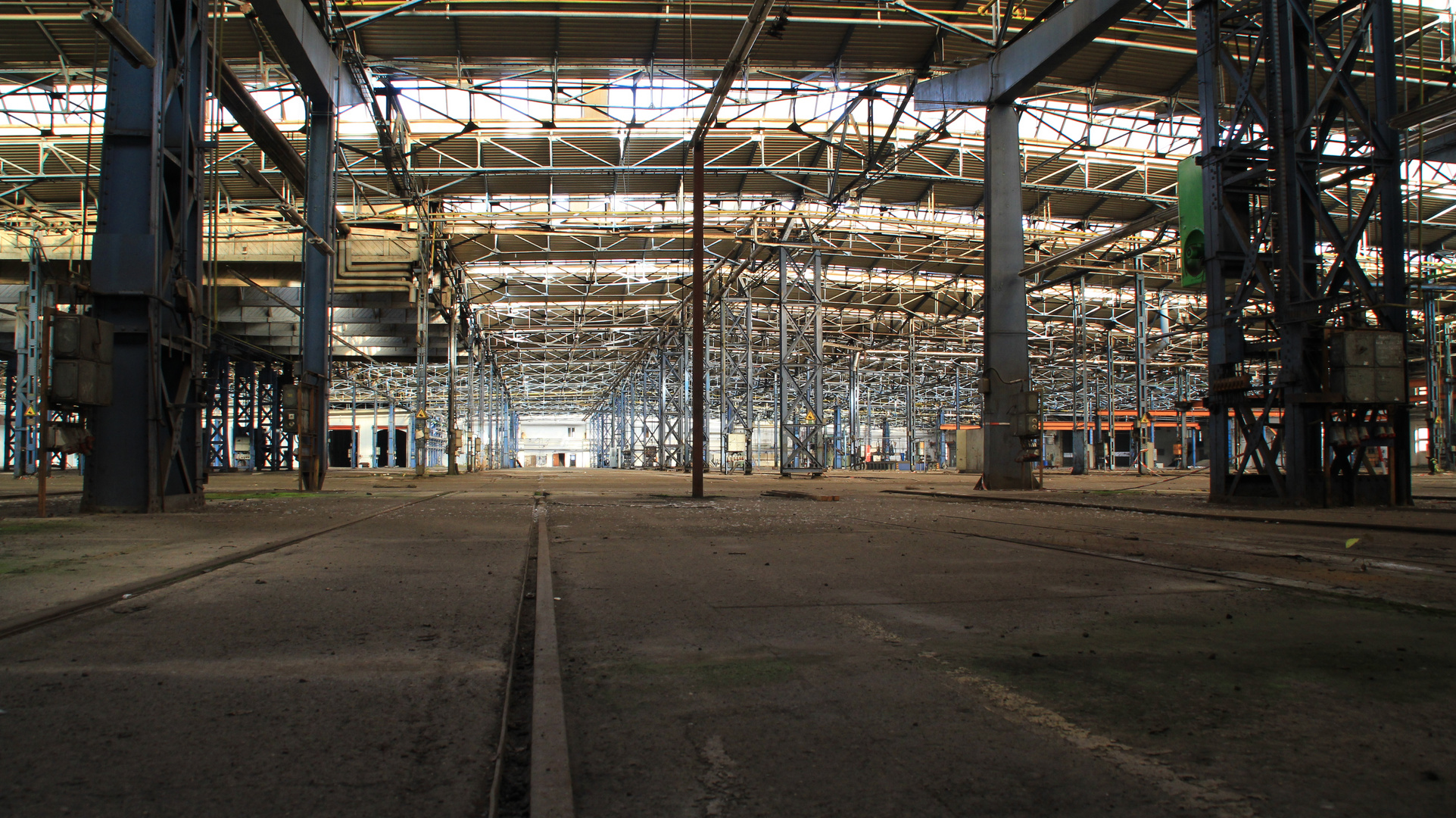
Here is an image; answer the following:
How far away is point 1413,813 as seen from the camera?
5.18ft

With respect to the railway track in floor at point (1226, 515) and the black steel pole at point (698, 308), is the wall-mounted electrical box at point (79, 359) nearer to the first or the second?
the black steel pole at point (698, 308)

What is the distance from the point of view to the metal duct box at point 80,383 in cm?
859

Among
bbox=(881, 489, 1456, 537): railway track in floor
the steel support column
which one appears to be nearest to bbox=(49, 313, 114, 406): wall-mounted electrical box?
bbox=(881, 489, 1456, 537): railway track in floor

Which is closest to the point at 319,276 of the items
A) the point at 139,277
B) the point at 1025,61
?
the point at 139,277

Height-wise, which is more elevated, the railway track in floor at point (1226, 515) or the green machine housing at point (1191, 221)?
the green machine housing at point (1191, 221)

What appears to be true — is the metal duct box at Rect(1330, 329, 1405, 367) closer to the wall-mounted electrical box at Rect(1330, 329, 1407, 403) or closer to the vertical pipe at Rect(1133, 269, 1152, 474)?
the wall-mounted electrical box at Rect(1330, 329, 1407, 403)

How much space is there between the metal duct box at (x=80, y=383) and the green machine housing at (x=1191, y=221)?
46.9 ft

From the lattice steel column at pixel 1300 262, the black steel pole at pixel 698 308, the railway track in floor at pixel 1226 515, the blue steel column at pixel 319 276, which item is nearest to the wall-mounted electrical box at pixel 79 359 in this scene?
the blue steel column at pixel 319 276

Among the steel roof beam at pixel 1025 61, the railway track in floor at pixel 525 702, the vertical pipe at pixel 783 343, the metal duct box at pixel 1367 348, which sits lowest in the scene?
the railway track in floor at pixel 525 702

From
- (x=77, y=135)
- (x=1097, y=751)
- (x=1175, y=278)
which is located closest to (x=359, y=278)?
(x=77, y=135)

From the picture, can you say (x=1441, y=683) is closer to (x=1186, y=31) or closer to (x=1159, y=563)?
(x=1159, y=563)

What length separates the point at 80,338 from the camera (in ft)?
28.7

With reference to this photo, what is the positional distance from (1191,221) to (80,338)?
14.7 meters

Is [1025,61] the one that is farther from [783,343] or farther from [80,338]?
[80,338]
